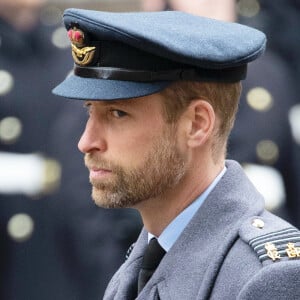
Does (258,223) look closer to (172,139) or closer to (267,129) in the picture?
(172,139)

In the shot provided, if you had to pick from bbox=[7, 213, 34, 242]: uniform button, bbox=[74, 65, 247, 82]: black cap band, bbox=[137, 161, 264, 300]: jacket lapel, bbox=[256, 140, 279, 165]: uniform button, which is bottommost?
bbox=[7, 213, 34, 242]: uniform button

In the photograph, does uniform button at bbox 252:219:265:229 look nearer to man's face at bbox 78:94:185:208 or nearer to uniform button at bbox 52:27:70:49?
man's face at bbox 78:94:185:208

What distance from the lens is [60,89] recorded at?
2682 millimetres

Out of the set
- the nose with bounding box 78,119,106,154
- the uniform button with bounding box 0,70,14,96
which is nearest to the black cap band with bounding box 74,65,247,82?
the nose with bounding box 78,119,106,154

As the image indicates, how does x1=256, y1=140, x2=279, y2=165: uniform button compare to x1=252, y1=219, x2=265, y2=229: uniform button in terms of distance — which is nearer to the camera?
x1=252, y1=219, x2=265, y2=229: uniform button

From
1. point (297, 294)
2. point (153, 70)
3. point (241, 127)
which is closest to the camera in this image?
point (297, 294)

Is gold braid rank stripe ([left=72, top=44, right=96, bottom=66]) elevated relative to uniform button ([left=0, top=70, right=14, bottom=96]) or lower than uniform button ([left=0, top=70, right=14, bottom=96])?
elevated

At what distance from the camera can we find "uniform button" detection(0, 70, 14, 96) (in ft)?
15.3

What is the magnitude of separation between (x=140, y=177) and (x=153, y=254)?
23 centimetres

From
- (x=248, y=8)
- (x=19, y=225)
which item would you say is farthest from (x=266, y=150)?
(x=19, y=225)

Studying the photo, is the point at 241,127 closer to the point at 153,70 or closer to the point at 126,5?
the point at 126,5

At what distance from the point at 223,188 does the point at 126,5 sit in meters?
2.37

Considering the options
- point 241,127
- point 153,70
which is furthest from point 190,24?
point 241,127

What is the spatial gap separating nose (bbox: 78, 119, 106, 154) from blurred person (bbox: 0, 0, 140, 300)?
2036mm
